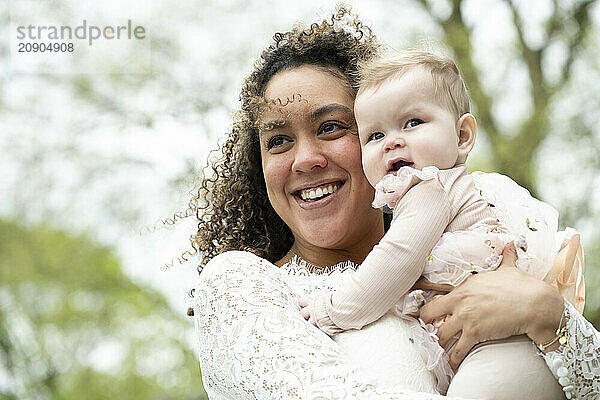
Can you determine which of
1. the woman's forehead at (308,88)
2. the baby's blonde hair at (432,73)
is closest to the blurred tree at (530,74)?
the woman's forehead at (308,88)

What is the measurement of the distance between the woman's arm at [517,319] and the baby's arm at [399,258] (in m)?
0.09

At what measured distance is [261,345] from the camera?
1570 mm

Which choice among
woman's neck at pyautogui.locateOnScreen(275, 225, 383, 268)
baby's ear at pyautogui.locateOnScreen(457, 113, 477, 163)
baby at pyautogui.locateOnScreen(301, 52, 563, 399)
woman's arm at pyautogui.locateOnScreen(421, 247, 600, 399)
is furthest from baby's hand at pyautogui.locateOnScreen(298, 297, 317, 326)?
baby's ear at pyautogui.locateOnScreen(457, 113, 477, 163)

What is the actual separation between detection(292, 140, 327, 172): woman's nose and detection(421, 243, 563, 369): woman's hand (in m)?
0.54

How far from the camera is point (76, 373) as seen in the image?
31.7ft

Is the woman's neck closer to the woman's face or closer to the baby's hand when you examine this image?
the woman's face

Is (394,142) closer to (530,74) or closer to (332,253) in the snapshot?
(332,253)

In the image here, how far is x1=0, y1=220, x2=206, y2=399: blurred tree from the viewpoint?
30.5 feet

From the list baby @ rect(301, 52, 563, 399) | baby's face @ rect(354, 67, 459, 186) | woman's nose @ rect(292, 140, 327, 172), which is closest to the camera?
baby @ rect(301, 52, 563, 399)

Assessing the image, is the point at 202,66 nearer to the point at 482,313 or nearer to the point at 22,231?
the point at 22,231

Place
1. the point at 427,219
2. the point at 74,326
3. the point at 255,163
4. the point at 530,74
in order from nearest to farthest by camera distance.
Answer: the point at 427,219 → the point at 255,163 → the point at 530,74 → the point at 74,326

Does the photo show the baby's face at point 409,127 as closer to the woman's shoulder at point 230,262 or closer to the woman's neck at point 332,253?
the woman's shoulder at point 230,262

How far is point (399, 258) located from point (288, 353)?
0.28 metres

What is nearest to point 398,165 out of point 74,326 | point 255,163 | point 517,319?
point 517,319
